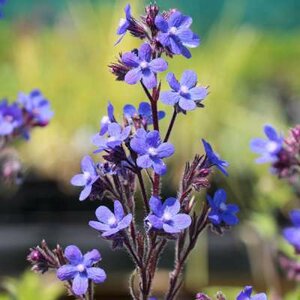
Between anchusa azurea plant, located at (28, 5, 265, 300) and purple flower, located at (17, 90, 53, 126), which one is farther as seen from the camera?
purple flower, located at (17, 90, 53, 126)

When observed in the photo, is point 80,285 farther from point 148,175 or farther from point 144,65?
point 144,65

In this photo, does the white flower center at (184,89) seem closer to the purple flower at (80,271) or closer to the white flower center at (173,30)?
the white flower center at (173,30)

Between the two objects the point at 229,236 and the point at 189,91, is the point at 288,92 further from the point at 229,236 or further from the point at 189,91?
the point at 189,91

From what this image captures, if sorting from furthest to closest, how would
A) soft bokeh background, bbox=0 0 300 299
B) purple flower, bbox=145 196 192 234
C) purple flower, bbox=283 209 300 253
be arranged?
soft bokeh background, bbox=0 0 300 299, purple flower, bbox=283 209 300 253, purple flower, bbox=145 196 192 234

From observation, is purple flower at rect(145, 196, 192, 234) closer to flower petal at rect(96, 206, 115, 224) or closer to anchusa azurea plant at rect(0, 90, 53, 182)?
flower petal at rect(96, 206, 115, 224)

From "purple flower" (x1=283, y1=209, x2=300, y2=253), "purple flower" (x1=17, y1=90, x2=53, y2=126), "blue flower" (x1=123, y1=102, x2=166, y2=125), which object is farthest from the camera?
"purple flower" (x1=17, y1=90, x2=53, y2=126)

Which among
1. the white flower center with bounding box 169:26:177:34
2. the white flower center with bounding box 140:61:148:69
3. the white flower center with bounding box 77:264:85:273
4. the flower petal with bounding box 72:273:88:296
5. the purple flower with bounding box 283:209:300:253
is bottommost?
the flower petal with bounding box 72:273:88:296

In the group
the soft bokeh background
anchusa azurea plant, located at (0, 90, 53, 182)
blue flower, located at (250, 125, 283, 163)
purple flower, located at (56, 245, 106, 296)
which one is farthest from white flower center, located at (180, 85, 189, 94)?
the soft bokeh background

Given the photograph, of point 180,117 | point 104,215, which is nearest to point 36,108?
point 104,215
